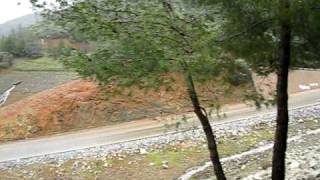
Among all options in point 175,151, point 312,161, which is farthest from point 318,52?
point 175,151

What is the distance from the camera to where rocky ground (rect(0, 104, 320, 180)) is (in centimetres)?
1515

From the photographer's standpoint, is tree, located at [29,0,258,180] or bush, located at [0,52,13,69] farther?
bush, located at [0,52,13,69]

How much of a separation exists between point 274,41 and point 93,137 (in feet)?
43.4

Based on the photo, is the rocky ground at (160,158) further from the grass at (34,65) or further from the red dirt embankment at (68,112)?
the grass at (34,65)

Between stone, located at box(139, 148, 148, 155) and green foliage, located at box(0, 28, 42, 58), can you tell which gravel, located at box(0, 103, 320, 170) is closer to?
stone, located at box(139, 148, 148, 155)

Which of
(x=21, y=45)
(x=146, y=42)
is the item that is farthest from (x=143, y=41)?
(x=21, y=45)

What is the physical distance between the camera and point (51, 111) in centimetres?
2381

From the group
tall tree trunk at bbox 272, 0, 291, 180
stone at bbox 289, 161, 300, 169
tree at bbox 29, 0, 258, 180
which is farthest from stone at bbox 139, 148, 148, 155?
tall tree trunk at bbox 272, 0, 291, 180

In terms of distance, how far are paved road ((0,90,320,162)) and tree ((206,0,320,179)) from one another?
369 inches

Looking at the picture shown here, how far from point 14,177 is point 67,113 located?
7.90 meters

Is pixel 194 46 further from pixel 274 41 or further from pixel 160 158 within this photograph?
pixel 160 158

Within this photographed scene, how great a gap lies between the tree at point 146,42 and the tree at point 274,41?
265mm

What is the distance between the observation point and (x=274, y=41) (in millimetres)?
7809

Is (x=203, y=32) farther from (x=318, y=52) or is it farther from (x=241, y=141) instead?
(x=241, y=141)
